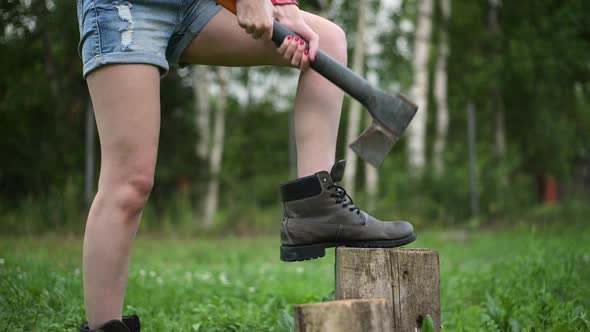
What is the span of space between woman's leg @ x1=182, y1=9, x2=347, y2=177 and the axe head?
0.12m

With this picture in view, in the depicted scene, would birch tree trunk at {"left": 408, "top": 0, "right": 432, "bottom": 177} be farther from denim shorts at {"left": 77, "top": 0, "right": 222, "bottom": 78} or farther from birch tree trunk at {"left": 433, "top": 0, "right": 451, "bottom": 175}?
denim shorts at {"left": 77, "top": 0, "right": 222, "bottom": 78}

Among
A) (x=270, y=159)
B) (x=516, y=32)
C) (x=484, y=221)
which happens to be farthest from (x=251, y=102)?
(x=484, y=221)

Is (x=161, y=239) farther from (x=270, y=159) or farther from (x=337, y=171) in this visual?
(x=270, y=159)

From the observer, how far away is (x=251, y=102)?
27906mm

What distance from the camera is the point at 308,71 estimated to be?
7.74ft

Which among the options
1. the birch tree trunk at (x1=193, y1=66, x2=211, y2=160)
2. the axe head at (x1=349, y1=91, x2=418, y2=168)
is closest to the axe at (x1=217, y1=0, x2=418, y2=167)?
the axe head at (x1=349, y1=91, x2=418, y2=168)

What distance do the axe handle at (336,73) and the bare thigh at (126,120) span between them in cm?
40

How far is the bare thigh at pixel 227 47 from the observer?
2.21 m

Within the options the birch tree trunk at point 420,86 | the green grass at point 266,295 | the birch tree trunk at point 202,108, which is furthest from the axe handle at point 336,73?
the birch tree trunk at point 202,108

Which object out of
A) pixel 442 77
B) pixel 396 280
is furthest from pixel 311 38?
pixel 442 77

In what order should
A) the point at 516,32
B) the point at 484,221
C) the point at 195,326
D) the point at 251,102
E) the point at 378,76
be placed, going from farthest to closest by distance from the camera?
the point at 251,102, the point at 378,76, the point at 516,32, the point at 484,221, the point at 195,326

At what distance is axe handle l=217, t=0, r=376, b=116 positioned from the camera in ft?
7.17

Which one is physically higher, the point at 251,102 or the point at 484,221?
the point at 251,102

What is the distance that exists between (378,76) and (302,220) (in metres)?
19.5
